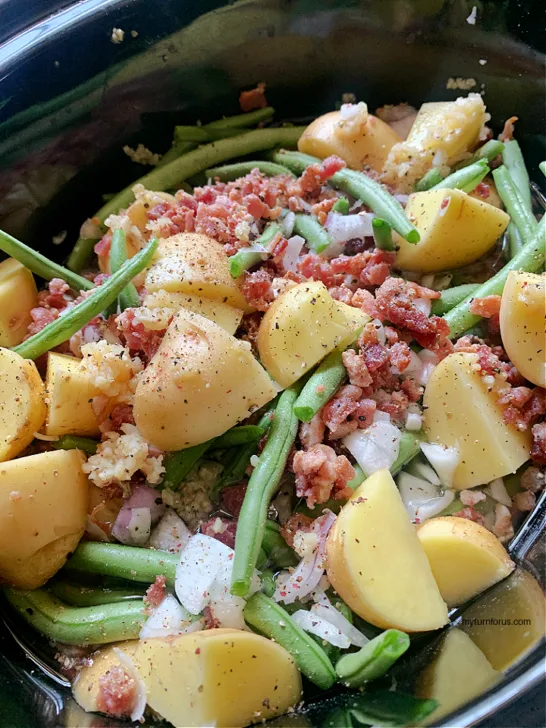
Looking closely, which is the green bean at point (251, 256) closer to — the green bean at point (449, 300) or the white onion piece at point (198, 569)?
the green bean at point (449, 300)

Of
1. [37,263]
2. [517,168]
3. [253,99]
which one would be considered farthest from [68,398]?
→ [517,168]

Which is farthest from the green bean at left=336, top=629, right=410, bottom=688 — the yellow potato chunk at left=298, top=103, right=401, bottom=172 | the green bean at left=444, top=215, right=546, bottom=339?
the yellow potato chunk at left=298, top=103, right=401, bottom=172

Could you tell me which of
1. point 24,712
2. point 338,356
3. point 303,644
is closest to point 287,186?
point 338,356

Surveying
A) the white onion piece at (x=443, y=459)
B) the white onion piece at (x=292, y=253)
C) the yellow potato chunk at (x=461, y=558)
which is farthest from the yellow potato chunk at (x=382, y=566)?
the white onion piece at (x=292, y=253)

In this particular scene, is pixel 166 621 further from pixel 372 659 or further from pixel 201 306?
pixel 201 306

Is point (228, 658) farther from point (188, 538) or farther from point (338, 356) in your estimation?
point (338, 356)

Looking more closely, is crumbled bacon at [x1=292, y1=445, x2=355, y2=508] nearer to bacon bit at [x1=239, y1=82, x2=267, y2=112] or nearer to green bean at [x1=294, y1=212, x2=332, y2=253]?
green bean at [x1=294, y1=212, x2=332, y2=253]
